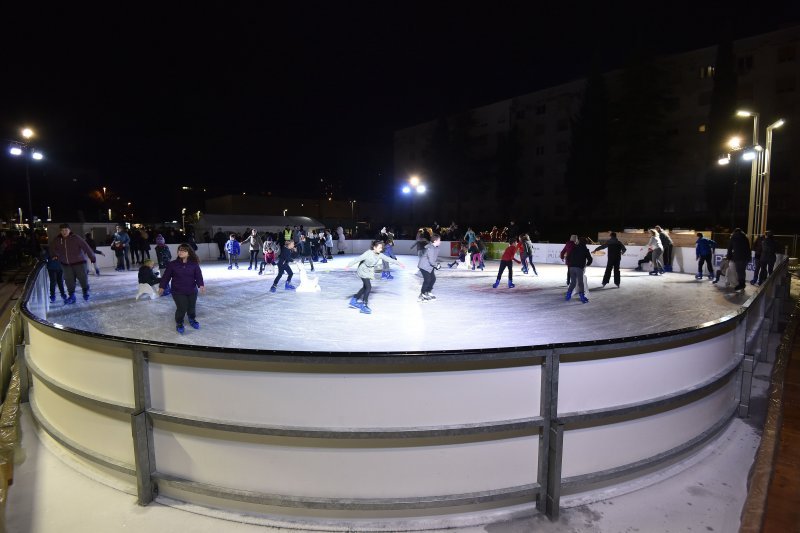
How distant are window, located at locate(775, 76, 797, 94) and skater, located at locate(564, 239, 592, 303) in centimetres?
3057

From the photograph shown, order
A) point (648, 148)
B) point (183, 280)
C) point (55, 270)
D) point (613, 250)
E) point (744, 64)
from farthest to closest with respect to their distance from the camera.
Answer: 1. point (648, 148)
2. point (744, 64)
3. point (613, 250)
4. point (55, 270)
5. point (183, 280)

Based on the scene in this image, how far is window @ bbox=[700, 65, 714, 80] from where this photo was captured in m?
32.3

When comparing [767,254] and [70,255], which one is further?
[767,254]

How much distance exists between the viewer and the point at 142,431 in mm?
2838

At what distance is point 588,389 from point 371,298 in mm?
7909

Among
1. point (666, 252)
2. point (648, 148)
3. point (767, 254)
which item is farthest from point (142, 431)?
point (648, 148)

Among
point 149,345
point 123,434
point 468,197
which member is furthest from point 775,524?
point 468,197

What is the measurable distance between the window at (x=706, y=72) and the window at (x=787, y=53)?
3.94 meters

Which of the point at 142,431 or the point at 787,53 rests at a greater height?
the point at 787,53

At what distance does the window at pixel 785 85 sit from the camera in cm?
2834

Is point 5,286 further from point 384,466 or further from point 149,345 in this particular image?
point 384,466

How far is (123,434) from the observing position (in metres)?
3.00

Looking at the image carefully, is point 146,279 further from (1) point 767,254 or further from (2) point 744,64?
(2) point 744,64

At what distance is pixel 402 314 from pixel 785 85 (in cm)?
3510
